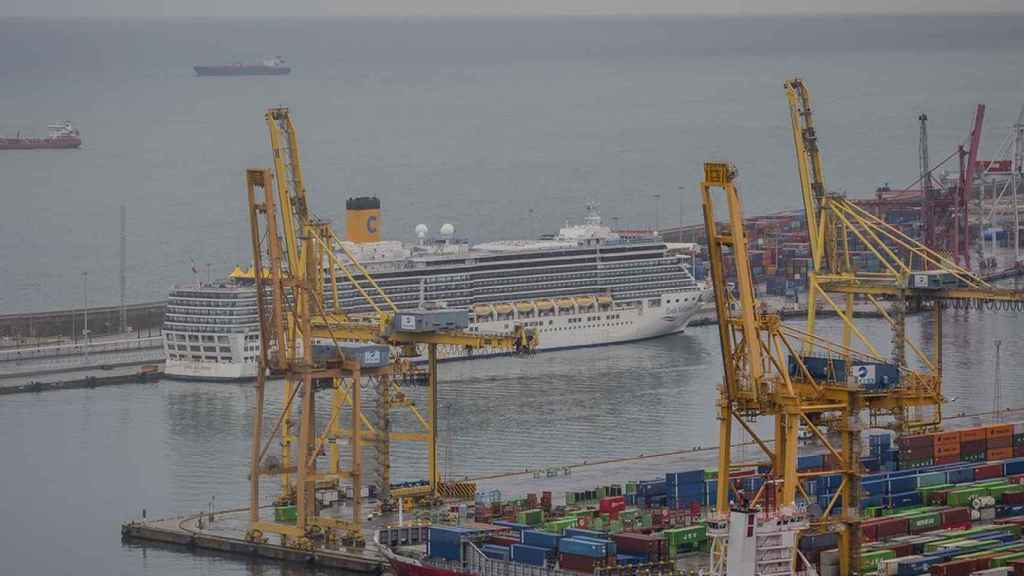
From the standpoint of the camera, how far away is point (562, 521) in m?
35.0

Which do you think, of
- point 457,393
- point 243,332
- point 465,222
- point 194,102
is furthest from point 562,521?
point 194,102

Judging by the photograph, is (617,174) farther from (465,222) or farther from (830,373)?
(830,373)

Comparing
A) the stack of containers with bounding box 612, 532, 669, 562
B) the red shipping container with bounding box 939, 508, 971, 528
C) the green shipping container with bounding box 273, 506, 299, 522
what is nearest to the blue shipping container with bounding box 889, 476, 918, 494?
the red shipping container with bounding box 939, 508, 971, 528

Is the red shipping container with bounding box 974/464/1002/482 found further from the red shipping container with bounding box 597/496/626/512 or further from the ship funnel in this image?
the ship funnel

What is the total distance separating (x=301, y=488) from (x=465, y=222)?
49.9 meters

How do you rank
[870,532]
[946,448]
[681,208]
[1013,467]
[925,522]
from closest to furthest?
[870,532] < [925,522] < [1013,467] < [946,448] < [681,208]

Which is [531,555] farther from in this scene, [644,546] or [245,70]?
[245,70]

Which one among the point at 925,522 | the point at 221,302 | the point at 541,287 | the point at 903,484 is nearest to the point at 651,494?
Result: the point at 903,484

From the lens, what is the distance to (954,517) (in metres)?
34.9

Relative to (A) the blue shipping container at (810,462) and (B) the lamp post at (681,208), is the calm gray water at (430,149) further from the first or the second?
(A) the blue shipping container at (810,462)

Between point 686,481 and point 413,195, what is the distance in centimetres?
5833

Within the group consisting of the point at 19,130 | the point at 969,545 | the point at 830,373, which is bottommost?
the point at 969,545

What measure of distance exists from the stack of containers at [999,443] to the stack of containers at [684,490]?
6.02 meters

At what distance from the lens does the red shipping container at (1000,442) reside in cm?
4112
